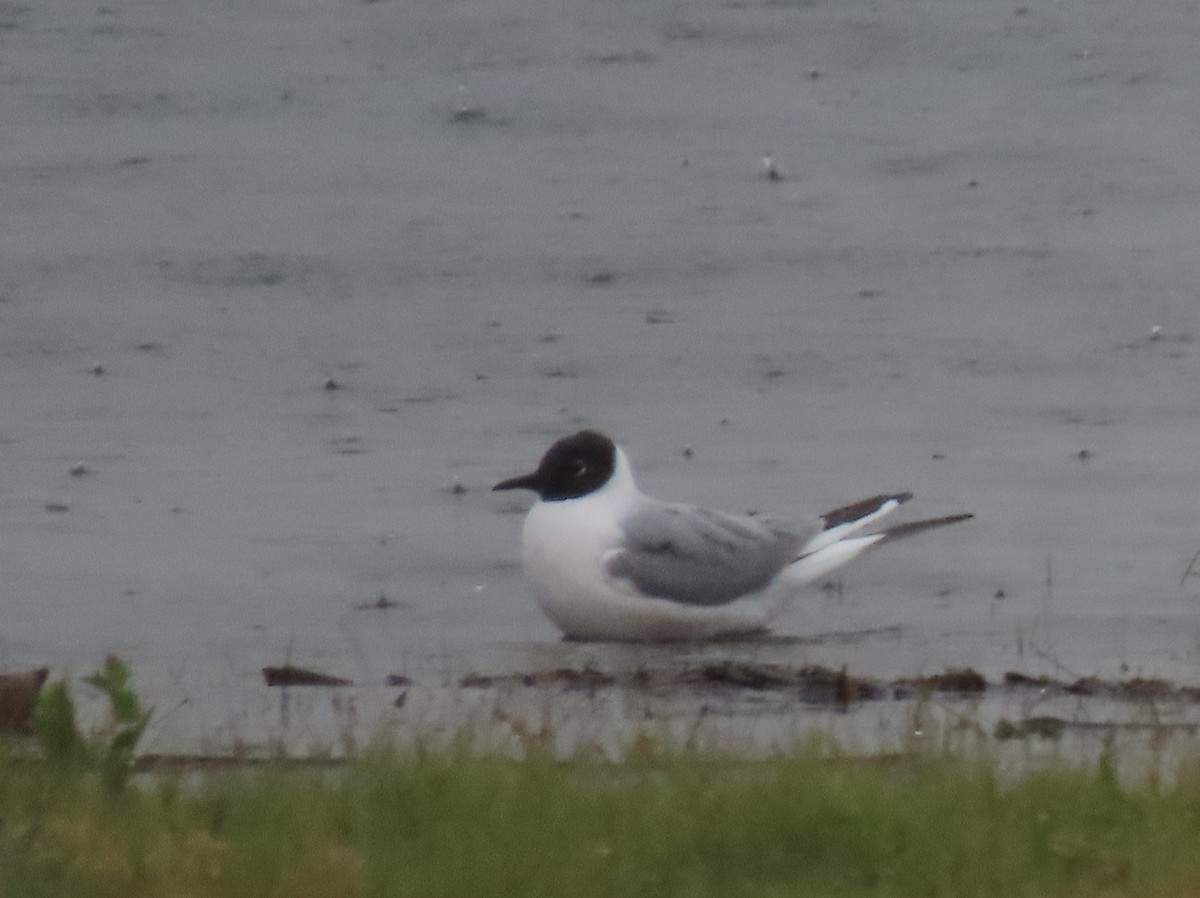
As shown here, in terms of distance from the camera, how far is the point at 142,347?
12.6 metres

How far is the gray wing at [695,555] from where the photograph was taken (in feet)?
27.2

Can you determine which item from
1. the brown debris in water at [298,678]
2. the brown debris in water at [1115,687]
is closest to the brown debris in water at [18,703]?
the brown debris in water at [298,678]

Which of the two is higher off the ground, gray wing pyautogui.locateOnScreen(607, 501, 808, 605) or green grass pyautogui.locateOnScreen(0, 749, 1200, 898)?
gray wing pyautogui.locateOnScreen(607, 501, 808, 605)

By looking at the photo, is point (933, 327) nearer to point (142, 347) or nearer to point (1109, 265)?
point (1109, 265)

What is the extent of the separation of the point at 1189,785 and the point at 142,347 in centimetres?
820

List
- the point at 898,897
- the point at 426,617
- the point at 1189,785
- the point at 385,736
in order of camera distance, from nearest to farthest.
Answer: the point at 898,897, the point at 1189,785, the point at 385,736, the point at 426,617

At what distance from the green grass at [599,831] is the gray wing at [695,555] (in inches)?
118

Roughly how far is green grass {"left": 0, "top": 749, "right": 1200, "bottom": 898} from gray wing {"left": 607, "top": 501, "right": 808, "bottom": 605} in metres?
2.99

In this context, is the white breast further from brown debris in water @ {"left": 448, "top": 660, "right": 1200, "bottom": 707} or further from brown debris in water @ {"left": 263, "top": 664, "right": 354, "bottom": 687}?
brown debris in water @ {"left": 263, "top": 664, "right": 354, "bottom": 687}

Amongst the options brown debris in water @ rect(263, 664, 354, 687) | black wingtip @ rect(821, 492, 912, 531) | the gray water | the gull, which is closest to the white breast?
the gull

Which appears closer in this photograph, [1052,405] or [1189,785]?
[1189,785]

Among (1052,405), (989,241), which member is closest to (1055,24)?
(989,241)

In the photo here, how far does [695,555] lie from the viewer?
27.8 feet

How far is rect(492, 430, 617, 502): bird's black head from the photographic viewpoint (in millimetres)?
8617
